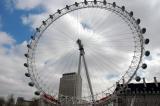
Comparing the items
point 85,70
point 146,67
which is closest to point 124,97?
point 85,70

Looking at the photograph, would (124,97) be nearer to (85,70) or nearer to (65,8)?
(85,70)

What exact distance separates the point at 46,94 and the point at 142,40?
26.9 metres

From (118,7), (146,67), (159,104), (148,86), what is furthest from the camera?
(148,86)

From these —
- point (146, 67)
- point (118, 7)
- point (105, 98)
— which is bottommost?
point (105, 98)

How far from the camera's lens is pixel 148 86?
144 meters

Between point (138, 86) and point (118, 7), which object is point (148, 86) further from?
point (118, 7)

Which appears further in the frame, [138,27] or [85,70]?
[85,70]

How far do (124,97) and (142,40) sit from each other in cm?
8002

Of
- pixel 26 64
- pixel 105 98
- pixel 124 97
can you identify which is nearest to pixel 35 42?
pixel 26 64

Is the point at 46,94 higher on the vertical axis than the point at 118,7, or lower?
lower

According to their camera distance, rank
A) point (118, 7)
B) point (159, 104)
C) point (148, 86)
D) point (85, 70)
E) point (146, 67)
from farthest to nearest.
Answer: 1. point (148, 86)
2. point (159, 104)
3. point (85, 70)
4. point (118, 7)
5. point (146, 67)

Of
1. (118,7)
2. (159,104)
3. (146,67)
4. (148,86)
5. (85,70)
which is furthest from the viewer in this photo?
(148,86)

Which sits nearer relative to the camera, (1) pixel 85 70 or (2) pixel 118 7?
(2) pixel 118 7

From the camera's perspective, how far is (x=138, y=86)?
476 feet
